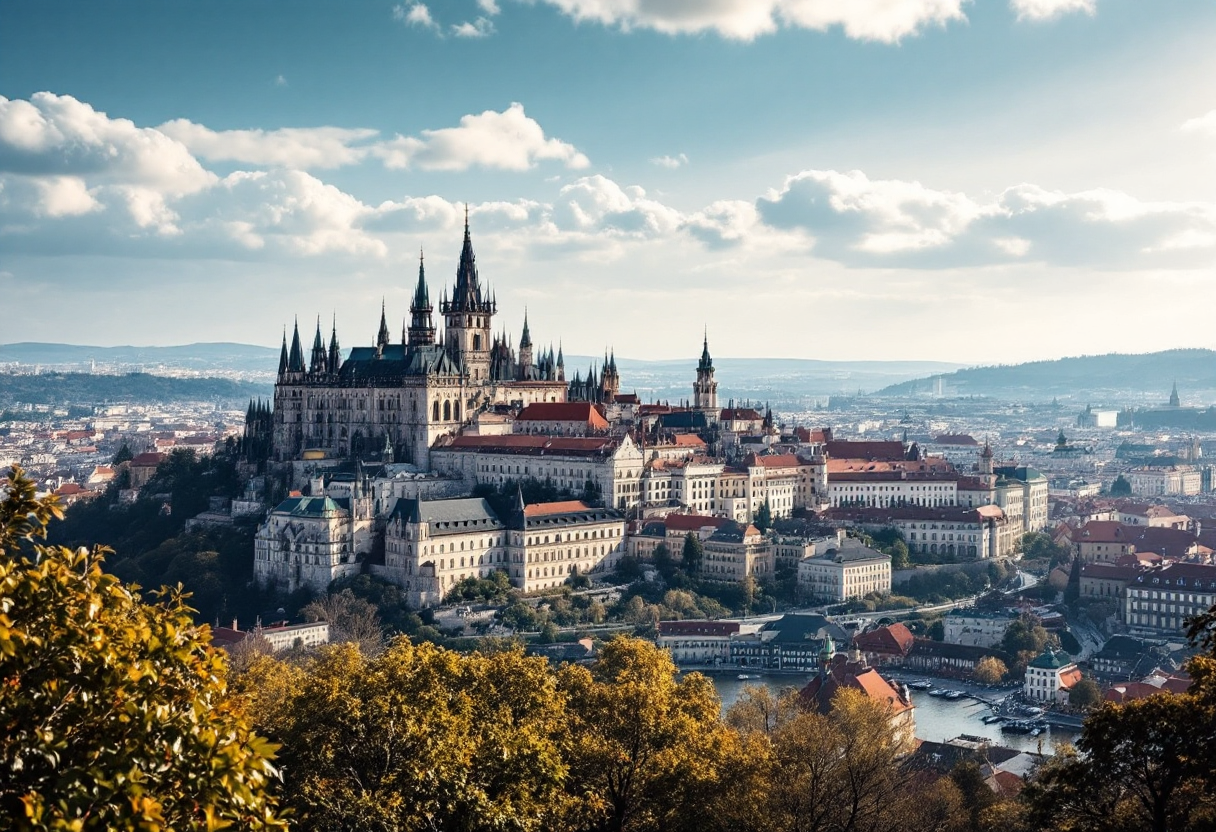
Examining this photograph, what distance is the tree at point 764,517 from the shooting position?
102 metres

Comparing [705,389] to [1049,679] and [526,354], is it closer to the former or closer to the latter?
[526,354]

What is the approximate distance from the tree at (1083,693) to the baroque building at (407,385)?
52374 mm

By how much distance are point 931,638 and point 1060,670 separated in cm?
1247

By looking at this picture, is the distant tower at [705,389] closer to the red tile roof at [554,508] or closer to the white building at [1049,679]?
the red tile roof at [554,508]

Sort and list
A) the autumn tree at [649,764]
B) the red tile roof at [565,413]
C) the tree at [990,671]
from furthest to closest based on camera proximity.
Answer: the red tile roof at [565,413]
the tree at [990,671]
the autumn tree at [649,764]

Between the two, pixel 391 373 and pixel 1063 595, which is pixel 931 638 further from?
pixel 391 373

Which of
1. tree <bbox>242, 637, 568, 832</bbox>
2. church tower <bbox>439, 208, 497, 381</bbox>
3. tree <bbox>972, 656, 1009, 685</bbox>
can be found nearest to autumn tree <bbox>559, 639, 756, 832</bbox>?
tree <bbox>242, 637, 568, 832</bbox>

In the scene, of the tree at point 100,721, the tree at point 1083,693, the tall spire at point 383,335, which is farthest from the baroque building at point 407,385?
the tree at point 100,721

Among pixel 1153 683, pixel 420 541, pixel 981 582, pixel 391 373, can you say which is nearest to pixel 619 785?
pixel 1153 683

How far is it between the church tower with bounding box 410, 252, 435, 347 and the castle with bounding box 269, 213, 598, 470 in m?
0.08

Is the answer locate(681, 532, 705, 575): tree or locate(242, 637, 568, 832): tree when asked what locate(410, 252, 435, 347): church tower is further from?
locate(242, 637, 568, 832): tree

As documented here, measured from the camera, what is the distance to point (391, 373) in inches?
4328

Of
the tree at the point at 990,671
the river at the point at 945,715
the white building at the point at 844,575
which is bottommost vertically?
the river at the point at 945,715

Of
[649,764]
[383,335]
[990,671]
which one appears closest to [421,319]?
[383,335]
